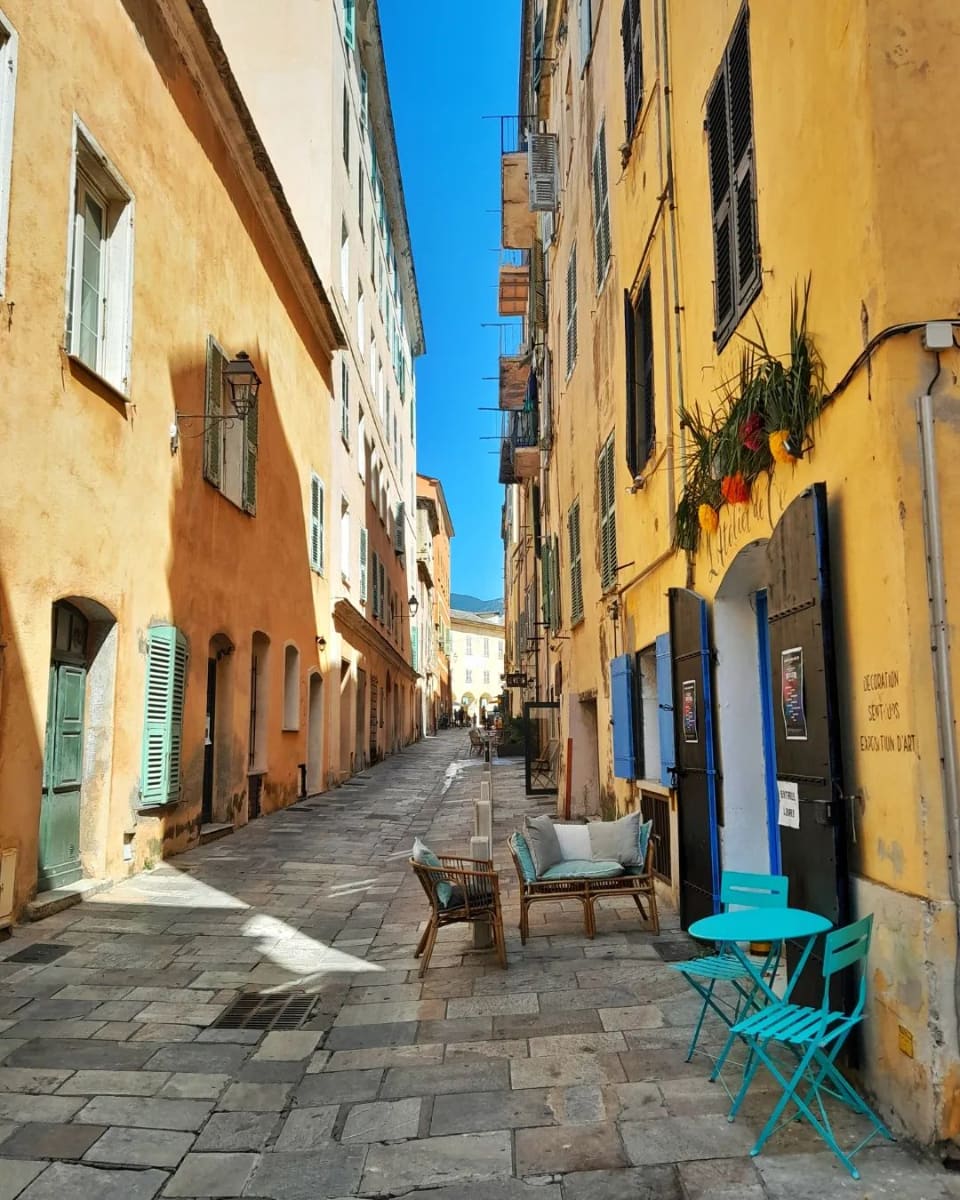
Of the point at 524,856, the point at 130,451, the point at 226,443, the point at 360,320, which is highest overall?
the point at 360,320

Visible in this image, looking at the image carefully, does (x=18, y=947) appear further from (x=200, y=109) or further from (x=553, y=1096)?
(x=200, y=109)

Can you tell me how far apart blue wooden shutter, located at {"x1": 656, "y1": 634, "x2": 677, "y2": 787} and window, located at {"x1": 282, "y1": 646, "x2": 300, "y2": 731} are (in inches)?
360

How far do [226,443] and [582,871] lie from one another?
7.92m

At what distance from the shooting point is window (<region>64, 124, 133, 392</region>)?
8.21 metres

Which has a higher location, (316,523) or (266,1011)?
(316,523)

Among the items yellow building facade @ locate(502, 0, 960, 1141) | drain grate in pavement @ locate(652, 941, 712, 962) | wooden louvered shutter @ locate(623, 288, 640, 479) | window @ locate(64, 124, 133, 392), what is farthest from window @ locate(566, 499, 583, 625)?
drain grate in pavement @ locate(652, 941, 712, 962)

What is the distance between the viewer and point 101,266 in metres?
8.83

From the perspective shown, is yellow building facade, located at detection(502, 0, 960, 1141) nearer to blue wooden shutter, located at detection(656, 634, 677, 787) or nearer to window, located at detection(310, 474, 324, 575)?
blue wooden shutter, located at detection(656, 634, 677, 787)

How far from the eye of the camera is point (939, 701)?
11.8ft

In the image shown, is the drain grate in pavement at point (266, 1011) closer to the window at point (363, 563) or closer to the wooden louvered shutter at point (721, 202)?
the wooden louvered shutter at point (721, 202)

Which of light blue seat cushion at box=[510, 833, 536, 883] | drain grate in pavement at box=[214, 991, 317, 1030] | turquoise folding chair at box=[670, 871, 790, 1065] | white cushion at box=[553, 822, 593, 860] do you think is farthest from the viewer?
white cushion at box=[553, 822, 593, 860]

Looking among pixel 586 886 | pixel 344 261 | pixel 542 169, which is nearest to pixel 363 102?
pixel 344 261

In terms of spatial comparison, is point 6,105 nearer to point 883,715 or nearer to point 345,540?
point 883,715

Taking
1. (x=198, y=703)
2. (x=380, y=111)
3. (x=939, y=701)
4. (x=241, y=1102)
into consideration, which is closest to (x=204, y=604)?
(x=198, y=703)
